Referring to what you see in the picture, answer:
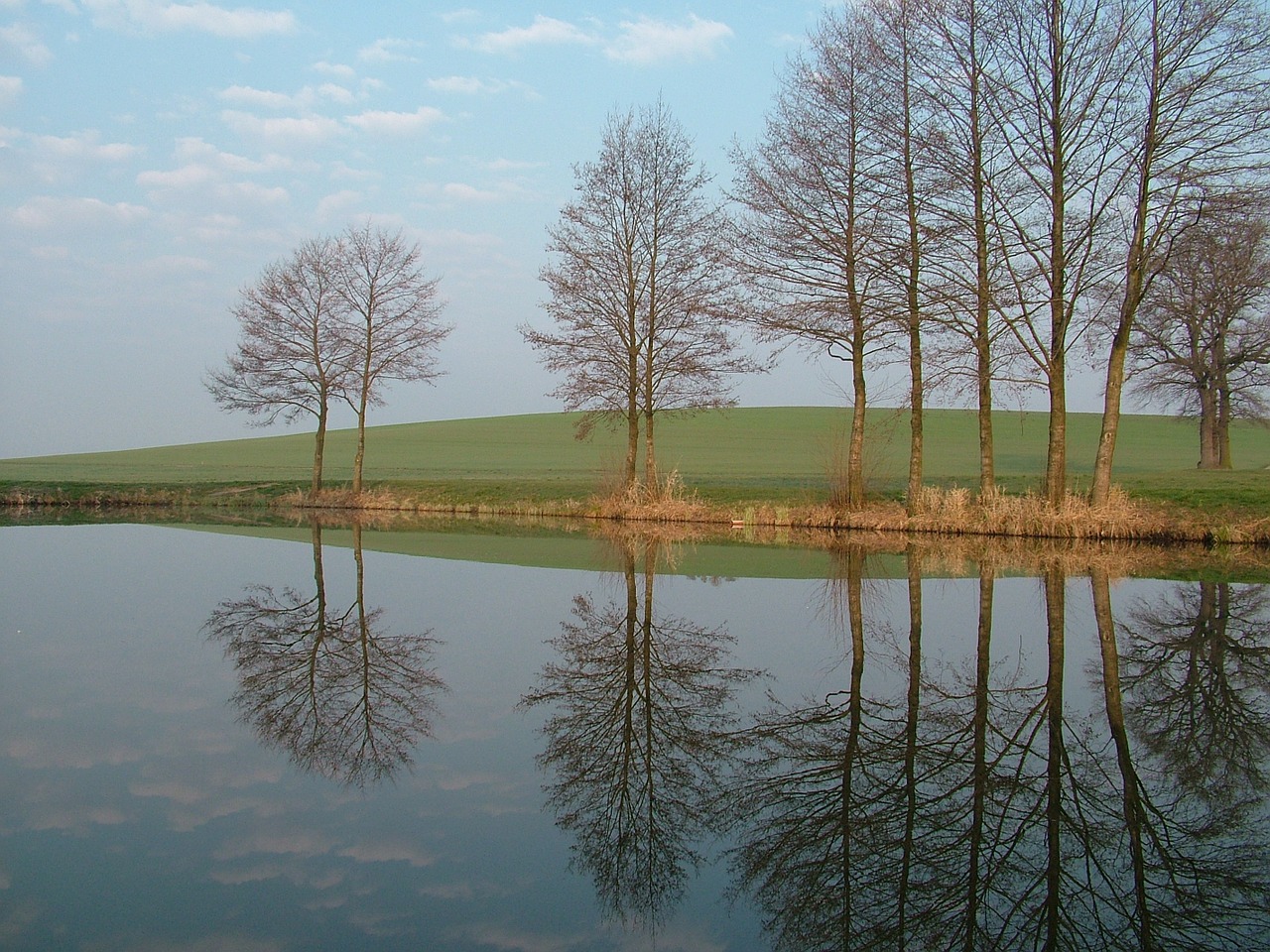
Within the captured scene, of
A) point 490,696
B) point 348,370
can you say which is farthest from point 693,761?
point 348,370

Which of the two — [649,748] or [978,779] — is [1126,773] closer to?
[978,779]

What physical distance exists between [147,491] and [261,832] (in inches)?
1423

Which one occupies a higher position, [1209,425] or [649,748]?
[1209,425]

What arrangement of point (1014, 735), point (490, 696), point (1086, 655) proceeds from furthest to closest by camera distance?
point (1086, 655) < point (490, 696) < point (1014, 735)

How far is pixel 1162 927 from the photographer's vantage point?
3939 millimetres

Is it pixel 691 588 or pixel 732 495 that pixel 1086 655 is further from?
pixel 732 495

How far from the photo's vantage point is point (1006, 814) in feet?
16.4

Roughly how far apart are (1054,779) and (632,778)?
2196mm

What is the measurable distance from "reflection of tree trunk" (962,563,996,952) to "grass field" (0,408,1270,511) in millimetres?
14485

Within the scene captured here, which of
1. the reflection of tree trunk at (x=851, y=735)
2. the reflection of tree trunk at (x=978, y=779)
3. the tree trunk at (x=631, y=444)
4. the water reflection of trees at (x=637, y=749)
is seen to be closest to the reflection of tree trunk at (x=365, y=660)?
the water reflection of trees at (x=637, y=749)

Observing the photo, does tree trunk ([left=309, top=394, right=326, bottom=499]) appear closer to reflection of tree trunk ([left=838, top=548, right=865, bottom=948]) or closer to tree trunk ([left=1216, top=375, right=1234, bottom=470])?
reflection of tree trunk ([left=838, top=548, right=865, bottom=948])

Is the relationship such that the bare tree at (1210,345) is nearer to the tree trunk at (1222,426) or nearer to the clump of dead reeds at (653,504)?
the tree trunk at (1222,426)

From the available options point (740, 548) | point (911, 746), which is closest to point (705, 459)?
point (740, 548)

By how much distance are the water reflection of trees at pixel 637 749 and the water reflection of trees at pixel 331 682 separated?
90 centimetres
